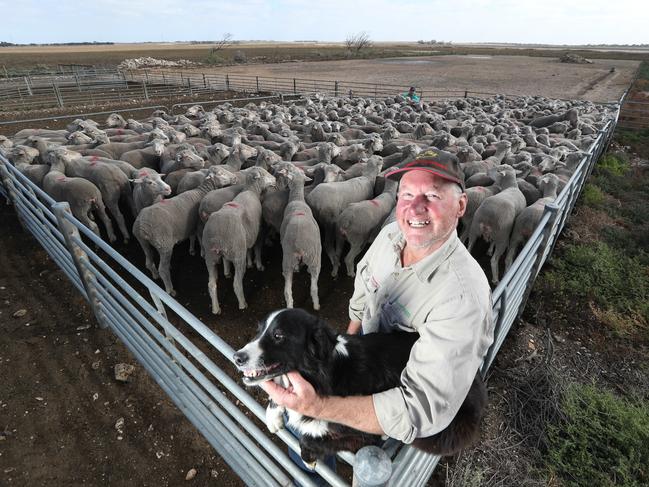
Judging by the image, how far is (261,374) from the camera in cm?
157

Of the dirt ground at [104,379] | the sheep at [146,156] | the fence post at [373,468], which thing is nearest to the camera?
the fence post at [373,468]

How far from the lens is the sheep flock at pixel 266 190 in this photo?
17.4ft

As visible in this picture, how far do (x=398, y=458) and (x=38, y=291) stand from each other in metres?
5.88

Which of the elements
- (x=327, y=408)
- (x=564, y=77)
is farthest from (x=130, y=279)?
(x=564, y=77)

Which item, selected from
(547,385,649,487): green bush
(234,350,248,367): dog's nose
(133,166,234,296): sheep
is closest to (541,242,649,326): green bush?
(547,385,649,487): green bush

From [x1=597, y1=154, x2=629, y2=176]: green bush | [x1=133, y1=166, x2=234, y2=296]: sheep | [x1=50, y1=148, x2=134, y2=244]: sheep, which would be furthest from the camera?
[x1=597, y1=154, x2=629, y2=176]: green bush

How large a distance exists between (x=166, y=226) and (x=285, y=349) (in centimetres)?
438

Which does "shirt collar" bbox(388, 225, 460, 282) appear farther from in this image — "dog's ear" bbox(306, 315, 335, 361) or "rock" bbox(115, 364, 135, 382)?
"rock" bbox(115, 364, 135, 382)

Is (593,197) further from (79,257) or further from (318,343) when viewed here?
(79,257)

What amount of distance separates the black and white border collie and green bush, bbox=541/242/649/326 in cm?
471

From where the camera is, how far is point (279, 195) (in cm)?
627

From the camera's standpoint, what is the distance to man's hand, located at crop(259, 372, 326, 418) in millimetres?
1447

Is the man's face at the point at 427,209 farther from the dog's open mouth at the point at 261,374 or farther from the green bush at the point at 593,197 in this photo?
the green bush at the point at 593,197

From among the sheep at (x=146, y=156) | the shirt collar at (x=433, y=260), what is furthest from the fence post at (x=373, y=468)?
the sheep at (x=146, y=156)
